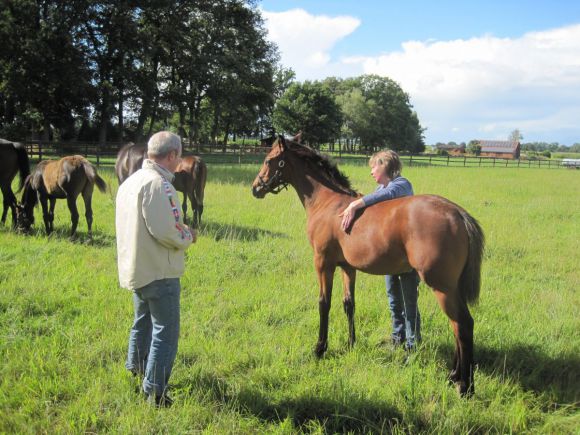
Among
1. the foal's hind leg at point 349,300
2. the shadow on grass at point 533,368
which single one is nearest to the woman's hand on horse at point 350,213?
the foal's hind leg at point 349,300

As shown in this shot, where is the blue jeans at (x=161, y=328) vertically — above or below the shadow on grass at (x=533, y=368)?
above

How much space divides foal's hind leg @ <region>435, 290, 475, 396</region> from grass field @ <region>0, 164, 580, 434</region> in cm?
A: 15

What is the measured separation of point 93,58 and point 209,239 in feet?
96.8

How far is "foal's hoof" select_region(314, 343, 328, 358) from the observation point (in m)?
4.01

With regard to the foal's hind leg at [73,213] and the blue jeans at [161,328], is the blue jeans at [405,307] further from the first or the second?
the foal's hind leg at [73,213]

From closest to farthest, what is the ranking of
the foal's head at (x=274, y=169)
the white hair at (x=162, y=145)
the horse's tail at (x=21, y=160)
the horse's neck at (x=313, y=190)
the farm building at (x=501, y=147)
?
the white hair at (x=162, y=145)
the horse's neck at (x=313, y=190)
the foal's head at (x=274, y=169)
the horse's tail at (x=21, y=160)
the farm building at (x=501, y=147)

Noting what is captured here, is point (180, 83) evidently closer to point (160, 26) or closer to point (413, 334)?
point (160, 26)

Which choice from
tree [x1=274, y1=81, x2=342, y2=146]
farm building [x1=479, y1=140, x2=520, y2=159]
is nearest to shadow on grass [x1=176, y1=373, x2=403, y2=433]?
tree [x1=274, y1=81, x2=342, y2=146]

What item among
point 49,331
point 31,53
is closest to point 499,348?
point 49,331

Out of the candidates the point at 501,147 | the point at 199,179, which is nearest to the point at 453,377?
the point at 199,179

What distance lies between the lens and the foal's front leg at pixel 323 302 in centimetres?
405

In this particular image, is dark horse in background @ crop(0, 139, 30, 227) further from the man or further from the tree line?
the tree line

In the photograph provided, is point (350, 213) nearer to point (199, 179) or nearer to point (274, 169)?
point (274, 169)

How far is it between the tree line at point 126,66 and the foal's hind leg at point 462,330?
98.0 feet
